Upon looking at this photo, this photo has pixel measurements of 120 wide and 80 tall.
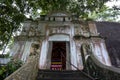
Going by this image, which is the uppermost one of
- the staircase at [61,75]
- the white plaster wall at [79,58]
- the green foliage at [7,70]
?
the white plaster wall at [79,58]

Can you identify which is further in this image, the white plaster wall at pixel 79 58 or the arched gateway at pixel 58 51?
the arched gateway at pixel 58 51

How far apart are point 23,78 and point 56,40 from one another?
599 cm

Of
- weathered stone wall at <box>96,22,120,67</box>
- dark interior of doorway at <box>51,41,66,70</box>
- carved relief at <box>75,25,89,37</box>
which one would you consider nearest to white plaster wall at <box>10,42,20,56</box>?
dark interior of doorway at <box>51,41,66,70</box>

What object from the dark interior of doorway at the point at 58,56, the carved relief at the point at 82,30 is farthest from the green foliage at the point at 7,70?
the dark interior of doorway at the point at 58,56

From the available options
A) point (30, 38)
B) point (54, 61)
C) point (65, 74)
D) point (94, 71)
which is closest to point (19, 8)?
point (30, 38)

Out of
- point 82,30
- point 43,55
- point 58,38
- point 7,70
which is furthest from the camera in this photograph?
point 82,30

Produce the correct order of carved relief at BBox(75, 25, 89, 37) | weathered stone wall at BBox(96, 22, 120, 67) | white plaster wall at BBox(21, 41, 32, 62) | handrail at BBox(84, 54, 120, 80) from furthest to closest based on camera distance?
carved relief at BBox(75, 25, 89, 37)
weathered stone wall at BBox(96, 22, 120, 67)
white plaster wall at BBox(21, 41, 32, 62)
handrail at BBox(84, 54, 120, 80)

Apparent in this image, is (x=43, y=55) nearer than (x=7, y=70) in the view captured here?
No

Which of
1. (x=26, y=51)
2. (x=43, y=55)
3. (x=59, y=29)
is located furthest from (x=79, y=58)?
→ (x=26, y=51)

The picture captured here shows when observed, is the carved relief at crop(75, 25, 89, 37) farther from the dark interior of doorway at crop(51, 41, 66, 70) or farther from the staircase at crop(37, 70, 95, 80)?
the staircase at crop(37, 70, 95, 80)

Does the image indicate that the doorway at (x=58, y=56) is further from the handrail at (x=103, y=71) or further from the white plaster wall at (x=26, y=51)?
the handrail at (x=103, y=71)

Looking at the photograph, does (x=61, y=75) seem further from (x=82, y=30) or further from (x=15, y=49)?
(x=82, y=30)

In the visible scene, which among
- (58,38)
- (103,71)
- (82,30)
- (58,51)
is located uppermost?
(82,30)

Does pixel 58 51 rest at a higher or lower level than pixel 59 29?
lower
